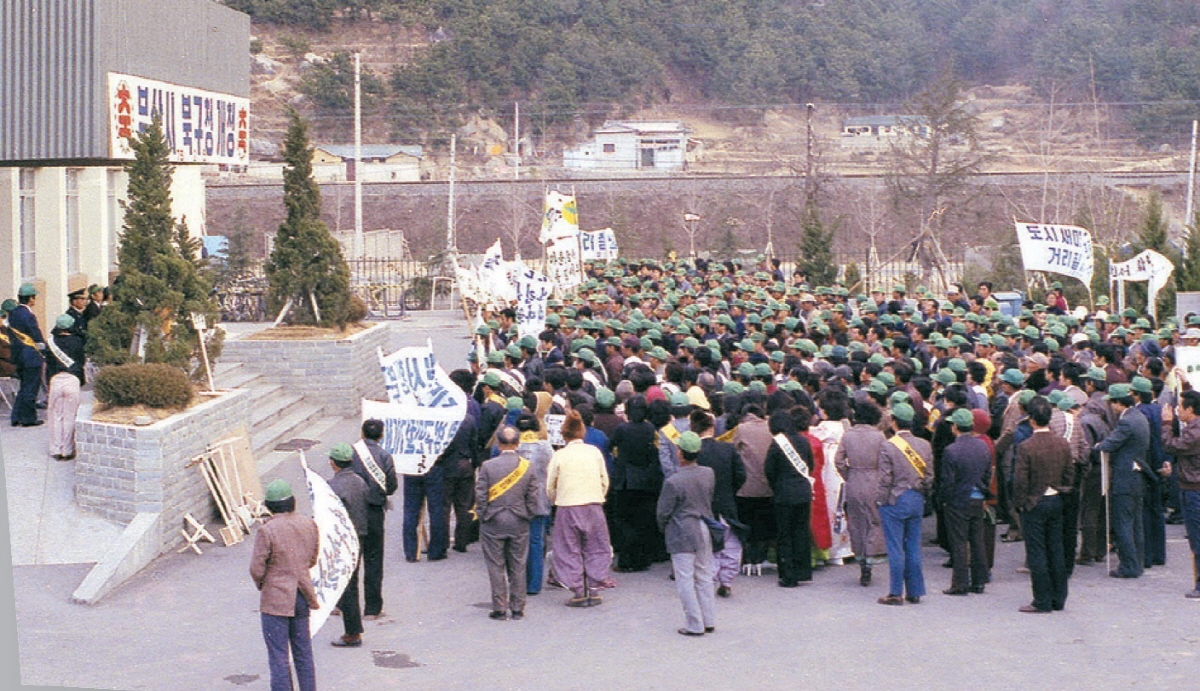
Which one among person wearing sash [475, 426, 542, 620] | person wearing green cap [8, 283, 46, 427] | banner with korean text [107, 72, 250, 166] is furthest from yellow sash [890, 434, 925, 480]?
person wearing green cap [8, 283, 46, 427]

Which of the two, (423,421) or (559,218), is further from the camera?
(559,218)

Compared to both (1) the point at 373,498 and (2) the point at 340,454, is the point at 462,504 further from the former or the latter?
(2) the point at 340,454

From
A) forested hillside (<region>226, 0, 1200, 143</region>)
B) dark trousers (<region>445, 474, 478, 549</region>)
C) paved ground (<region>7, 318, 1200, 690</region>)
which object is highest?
forested hillside (<region>226, 0, 1200, 143</region>)

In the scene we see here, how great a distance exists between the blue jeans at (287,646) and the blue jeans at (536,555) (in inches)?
113

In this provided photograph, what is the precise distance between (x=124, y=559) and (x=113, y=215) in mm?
13768

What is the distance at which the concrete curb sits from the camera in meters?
11.9

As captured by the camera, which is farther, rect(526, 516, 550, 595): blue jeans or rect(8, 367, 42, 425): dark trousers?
rect(8, 367, 42, 425): dark trousers

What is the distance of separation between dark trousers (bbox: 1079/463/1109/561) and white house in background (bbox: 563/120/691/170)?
68.8 meters

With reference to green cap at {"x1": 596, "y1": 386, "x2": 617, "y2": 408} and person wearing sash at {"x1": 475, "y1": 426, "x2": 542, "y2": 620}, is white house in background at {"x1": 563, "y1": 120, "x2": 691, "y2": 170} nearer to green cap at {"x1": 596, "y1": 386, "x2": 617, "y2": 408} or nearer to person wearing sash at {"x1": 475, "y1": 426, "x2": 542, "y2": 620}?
green cap at {"x1": 596, "y1": 386, "x2": 617, "y2": 408}

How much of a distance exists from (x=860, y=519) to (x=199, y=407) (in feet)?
21.4

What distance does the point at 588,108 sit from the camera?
295ft

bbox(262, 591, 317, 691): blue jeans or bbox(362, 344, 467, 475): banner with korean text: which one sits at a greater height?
bbox(362, 344, 467, 475): banner with korean text

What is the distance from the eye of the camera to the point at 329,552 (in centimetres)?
956

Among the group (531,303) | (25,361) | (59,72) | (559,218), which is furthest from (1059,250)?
(25,361)
